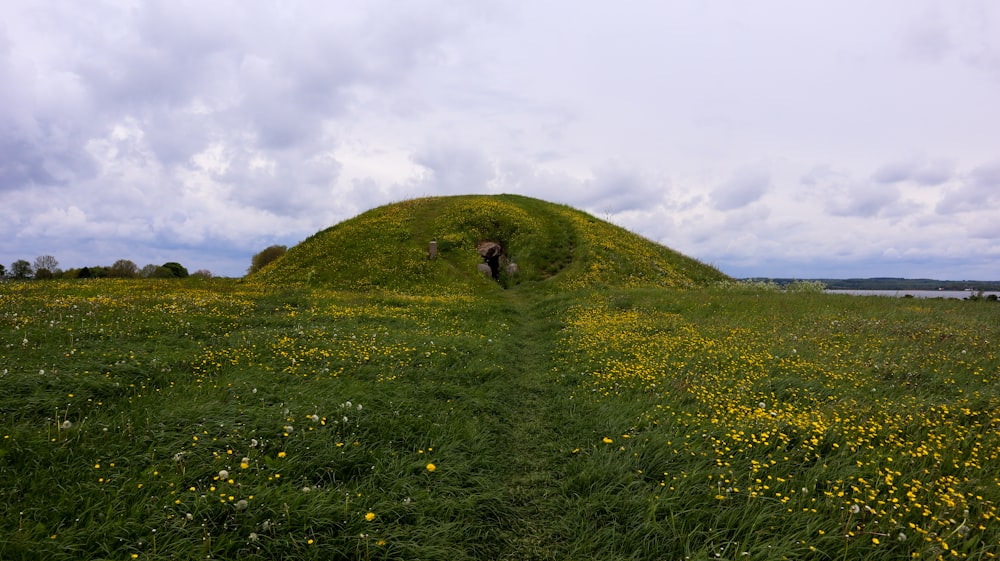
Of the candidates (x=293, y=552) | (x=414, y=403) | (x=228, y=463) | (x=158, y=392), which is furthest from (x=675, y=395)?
(x=158, y=392)

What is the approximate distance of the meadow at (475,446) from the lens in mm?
4750

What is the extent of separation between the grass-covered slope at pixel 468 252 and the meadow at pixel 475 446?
52.4 feet

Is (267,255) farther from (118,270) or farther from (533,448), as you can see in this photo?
(533,448)

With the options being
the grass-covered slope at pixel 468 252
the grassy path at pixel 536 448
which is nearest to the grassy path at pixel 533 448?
the grassy path at pixel 536 448

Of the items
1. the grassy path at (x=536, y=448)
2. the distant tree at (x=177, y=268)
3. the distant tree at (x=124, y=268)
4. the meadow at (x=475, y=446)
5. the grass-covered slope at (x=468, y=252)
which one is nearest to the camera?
the meadow at (x=475, y=446)

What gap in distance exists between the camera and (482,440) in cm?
753

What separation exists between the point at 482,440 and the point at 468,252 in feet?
86.0

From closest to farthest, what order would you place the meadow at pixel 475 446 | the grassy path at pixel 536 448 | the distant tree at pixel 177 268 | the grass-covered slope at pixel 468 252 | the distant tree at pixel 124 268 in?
1. the meadow at pixel 475 446
2. the grassy path at pixel 536 448
3. the grass-covered slope at pixel 468 252
4. the distant tree at pixel 124 268
5. the distant tree at pixel 177 268

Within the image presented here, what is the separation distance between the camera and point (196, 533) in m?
4.44

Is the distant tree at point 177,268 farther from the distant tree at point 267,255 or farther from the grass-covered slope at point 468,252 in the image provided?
the grass-covered slope at point 468,252

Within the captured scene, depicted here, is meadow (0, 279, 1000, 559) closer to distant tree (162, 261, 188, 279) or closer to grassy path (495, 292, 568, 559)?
grassy path (495, 292, 568, 559)

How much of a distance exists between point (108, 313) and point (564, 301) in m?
19.2

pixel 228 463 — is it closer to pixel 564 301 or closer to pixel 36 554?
pixel 36 554

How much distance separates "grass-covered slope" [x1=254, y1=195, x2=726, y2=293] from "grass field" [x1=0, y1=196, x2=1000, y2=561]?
13.8m
